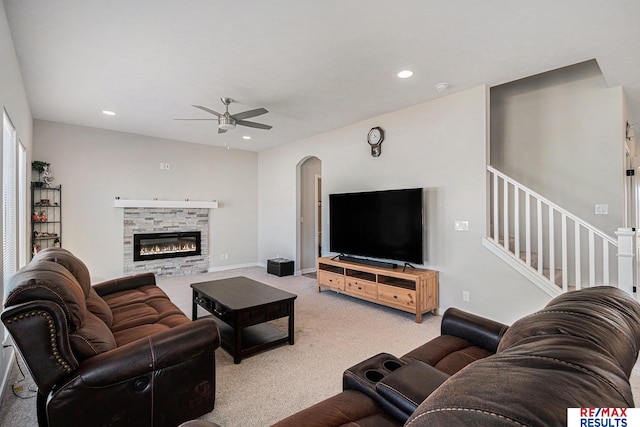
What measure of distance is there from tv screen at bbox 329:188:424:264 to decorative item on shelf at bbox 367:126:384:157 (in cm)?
67

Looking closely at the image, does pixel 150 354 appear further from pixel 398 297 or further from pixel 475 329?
pixel 398 297

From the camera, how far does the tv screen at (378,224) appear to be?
12.9 ft

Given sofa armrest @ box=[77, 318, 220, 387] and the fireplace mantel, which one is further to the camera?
the fireplace mantel

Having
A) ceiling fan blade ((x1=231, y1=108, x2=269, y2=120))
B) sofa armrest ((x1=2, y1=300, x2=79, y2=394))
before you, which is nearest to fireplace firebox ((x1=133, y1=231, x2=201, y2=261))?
ceiling fan blade ((x1=231, y1=108, x2=269, y2=120))

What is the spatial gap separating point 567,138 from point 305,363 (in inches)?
154

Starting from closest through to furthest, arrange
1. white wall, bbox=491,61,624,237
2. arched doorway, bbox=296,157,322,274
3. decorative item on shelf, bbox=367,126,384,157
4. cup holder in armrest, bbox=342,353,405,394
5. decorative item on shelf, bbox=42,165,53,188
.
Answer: cup holder in armrest, bbox=342,353,405,394, white wall, bbox=491,61,624,237, decorative item on shelf, bbox=367,126,384,157, decorative item on shelf, bbox=42,165,53,188, arched doorway, bbox=296,157,322,274

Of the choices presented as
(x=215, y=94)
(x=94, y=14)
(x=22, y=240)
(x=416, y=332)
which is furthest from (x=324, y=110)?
(x=22, y=240)

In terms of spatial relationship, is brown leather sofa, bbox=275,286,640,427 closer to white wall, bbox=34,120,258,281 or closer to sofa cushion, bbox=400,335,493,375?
sofa cushion, bbox=400,335,493,375

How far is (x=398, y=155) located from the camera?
172 inches

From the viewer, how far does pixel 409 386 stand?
46.8 inches

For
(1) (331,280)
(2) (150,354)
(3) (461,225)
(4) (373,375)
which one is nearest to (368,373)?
(4) (373,375)

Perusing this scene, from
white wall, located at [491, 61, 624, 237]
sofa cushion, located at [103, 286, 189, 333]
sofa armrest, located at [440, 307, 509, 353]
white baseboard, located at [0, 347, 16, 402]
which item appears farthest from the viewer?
white wall, located at [491, 61, 624, 237]

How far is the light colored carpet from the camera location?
203 centimetres

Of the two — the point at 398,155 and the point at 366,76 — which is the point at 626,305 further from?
the point at 398,155
